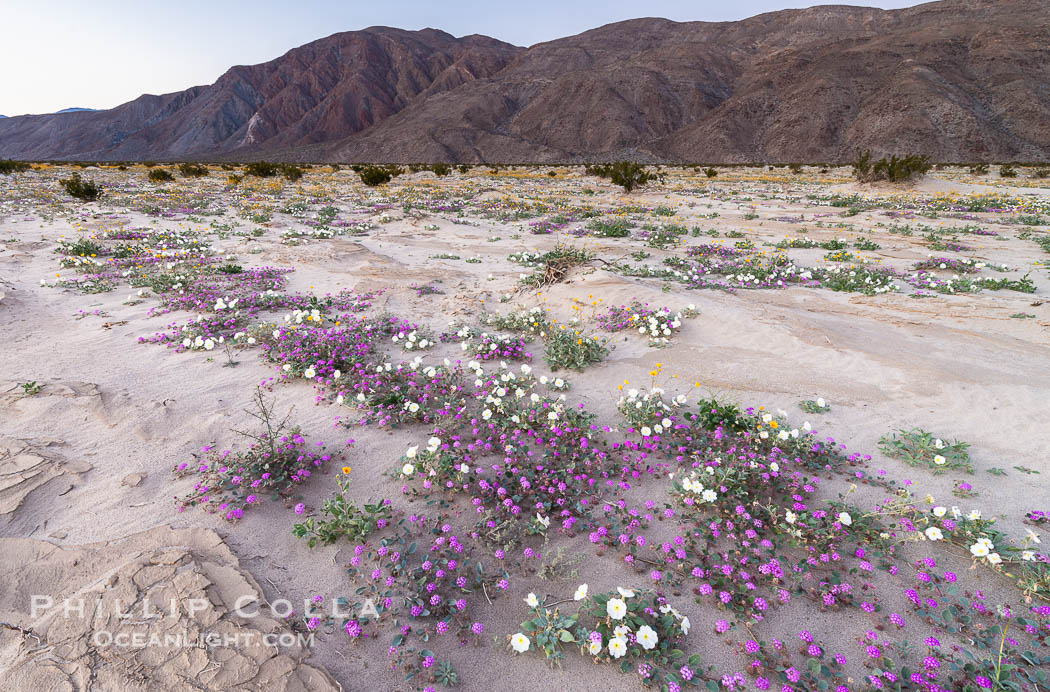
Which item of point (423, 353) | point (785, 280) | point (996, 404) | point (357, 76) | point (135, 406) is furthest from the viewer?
point (357, 76)

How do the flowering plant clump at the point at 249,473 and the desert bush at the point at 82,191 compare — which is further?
the desert bush at the point at 82,191

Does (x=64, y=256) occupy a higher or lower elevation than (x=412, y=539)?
higher

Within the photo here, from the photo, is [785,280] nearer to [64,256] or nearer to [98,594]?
[98,594]

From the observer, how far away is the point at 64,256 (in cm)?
970

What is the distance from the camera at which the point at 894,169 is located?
23500mm

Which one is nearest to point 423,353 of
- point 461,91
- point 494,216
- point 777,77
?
point 494,216

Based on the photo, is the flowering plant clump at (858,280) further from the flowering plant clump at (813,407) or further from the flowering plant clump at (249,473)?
the flowering plant clump at (249,473)

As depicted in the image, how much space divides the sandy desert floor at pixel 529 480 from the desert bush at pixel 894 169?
19.5 metres

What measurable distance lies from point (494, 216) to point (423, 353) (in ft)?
41.3

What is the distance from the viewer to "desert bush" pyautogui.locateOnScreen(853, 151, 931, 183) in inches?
922

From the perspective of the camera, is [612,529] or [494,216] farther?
[494,216]

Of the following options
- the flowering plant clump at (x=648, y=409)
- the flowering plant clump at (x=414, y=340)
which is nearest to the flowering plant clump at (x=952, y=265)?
the flowering plant clump at (x=648, y=409)

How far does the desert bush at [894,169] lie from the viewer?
2341 centimetres

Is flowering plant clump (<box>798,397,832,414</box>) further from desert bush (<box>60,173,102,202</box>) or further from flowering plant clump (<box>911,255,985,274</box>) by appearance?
desert bush (<box>60,173,102,202</box>)
